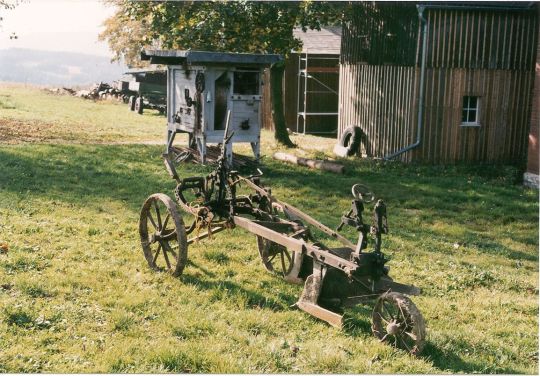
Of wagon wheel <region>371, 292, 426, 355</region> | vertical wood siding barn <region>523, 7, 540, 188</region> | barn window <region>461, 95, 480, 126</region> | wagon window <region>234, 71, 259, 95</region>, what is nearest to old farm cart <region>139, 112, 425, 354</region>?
wagon wheel <region>371, 292, 426, 355</region>

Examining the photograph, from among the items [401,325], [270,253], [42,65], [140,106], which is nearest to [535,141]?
[270,253]

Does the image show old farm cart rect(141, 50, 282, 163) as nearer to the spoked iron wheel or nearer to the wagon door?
the wagon door

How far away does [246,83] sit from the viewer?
54.6 feet

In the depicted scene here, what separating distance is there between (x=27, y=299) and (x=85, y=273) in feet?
3.50

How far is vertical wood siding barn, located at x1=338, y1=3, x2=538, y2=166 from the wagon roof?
5.41m

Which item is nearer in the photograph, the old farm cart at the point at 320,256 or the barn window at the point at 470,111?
the old farm cart at the point at 320,256

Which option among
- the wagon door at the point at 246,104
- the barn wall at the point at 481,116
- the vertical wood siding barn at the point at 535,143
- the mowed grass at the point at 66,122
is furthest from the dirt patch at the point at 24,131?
the vertical wood siding barn at the point at 535,143

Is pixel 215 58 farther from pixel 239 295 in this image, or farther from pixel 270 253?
pixel 239 295

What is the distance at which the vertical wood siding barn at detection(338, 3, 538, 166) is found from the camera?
62.7ft

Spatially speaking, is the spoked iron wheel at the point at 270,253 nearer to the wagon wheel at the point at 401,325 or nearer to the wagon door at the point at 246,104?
the wagon wheel at the point at 401,325

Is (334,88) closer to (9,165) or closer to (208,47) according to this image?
(208,47)

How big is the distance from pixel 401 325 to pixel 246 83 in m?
11.5

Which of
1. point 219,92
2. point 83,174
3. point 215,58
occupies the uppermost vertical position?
point 215,58

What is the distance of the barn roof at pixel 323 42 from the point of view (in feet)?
89.2
